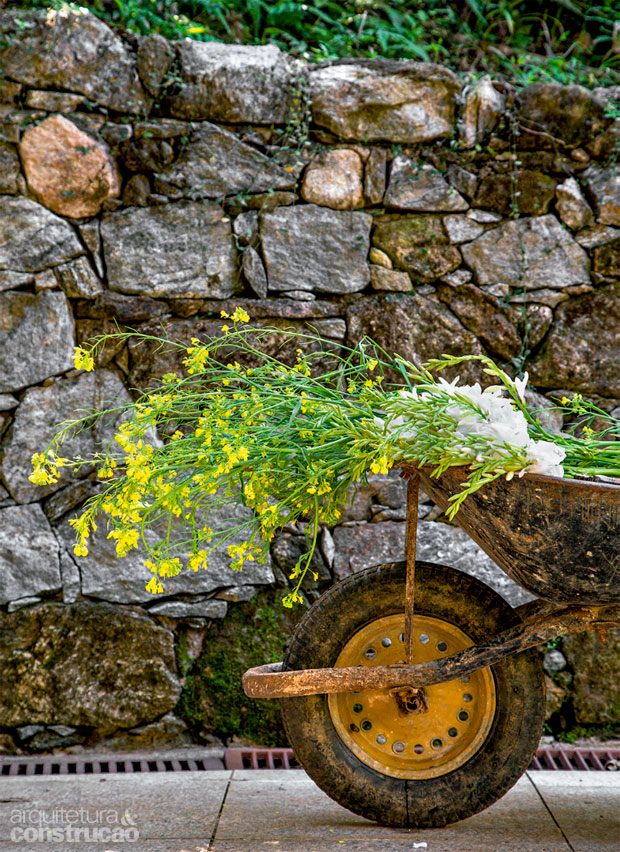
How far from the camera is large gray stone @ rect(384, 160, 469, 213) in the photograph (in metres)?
2.86

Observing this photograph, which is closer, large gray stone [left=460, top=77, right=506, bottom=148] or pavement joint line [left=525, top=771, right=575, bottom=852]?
pavement joint line [left=525, top=771, right=575, bottom=852]

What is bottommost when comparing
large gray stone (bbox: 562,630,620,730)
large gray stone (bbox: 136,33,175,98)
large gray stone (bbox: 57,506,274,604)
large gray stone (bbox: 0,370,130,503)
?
large gray stone (bbox: 562,630,620,730)

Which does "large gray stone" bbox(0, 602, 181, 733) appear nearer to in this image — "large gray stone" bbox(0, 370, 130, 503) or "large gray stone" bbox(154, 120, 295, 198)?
"large gray stone" bbox(0, 370, 130, 503)

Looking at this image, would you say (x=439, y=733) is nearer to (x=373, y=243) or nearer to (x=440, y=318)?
(x=440, y=318)

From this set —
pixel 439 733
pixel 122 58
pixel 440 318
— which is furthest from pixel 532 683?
pixel 122 58

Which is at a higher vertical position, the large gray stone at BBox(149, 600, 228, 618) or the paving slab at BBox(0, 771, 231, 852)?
the large gray stone at BBox(149, 600, 228, 618)

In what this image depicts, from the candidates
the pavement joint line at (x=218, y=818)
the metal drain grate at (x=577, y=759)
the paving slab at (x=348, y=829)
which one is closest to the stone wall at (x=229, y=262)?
the metal drain grate at (x=577, y=759)

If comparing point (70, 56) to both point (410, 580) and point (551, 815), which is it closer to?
point (410, 580)

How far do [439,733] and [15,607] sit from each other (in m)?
1.54

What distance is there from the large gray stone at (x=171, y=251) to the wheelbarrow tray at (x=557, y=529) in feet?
4.68

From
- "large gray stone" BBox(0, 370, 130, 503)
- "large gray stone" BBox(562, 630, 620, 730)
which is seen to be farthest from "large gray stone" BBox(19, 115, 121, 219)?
"large gray stone" BBox(562, 630, 620, 730)

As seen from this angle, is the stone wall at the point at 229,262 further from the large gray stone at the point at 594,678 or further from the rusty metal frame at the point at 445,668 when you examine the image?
the rusty metal frame at the point at 445,668

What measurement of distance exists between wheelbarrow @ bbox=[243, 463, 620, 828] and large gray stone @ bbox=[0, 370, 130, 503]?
1.17 meters

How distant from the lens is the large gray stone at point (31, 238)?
267 centimetres
